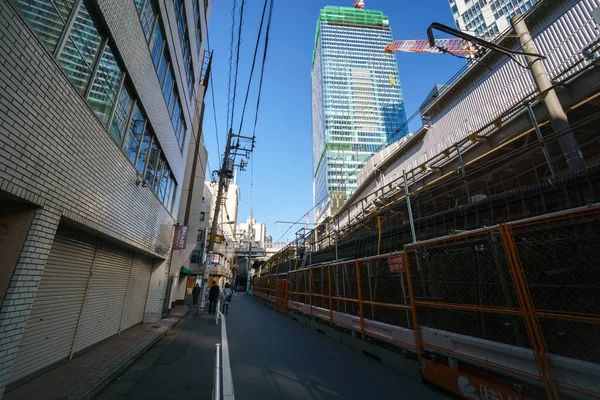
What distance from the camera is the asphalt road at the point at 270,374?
3.79 metres

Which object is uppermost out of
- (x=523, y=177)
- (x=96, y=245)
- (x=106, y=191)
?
(x=523, y=177)

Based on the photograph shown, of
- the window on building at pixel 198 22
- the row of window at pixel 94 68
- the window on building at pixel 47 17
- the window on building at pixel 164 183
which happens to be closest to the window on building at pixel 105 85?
the row of window at pixel 94 68

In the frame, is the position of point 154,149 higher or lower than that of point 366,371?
higher

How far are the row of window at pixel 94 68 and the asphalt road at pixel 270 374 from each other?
5184 millimetres

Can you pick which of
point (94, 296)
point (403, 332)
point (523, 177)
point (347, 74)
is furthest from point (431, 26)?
point (347, 74)

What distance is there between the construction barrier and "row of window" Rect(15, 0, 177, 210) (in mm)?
6744

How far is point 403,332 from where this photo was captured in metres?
4.70

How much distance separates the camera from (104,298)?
21.9 ft

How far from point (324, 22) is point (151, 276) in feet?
489

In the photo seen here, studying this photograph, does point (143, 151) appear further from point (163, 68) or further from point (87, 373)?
point (87, 373)

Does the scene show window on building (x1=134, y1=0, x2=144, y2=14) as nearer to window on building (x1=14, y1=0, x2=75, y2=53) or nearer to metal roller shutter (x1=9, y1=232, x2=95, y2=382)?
window on building (x1=14, y1=0, x2=75, y2=53)

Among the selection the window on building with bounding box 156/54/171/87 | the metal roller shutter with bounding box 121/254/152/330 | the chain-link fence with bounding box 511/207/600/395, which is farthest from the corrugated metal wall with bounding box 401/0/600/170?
the metal roller shutter with bounding box 121/254/152/330

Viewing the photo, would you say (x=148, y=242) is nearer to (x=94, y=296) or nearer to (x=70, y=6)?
(x=94, y=296)

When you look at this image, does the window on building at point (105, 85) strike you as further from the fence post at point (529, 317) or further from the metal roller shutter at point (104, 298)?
the fence post at point (529, 317)
